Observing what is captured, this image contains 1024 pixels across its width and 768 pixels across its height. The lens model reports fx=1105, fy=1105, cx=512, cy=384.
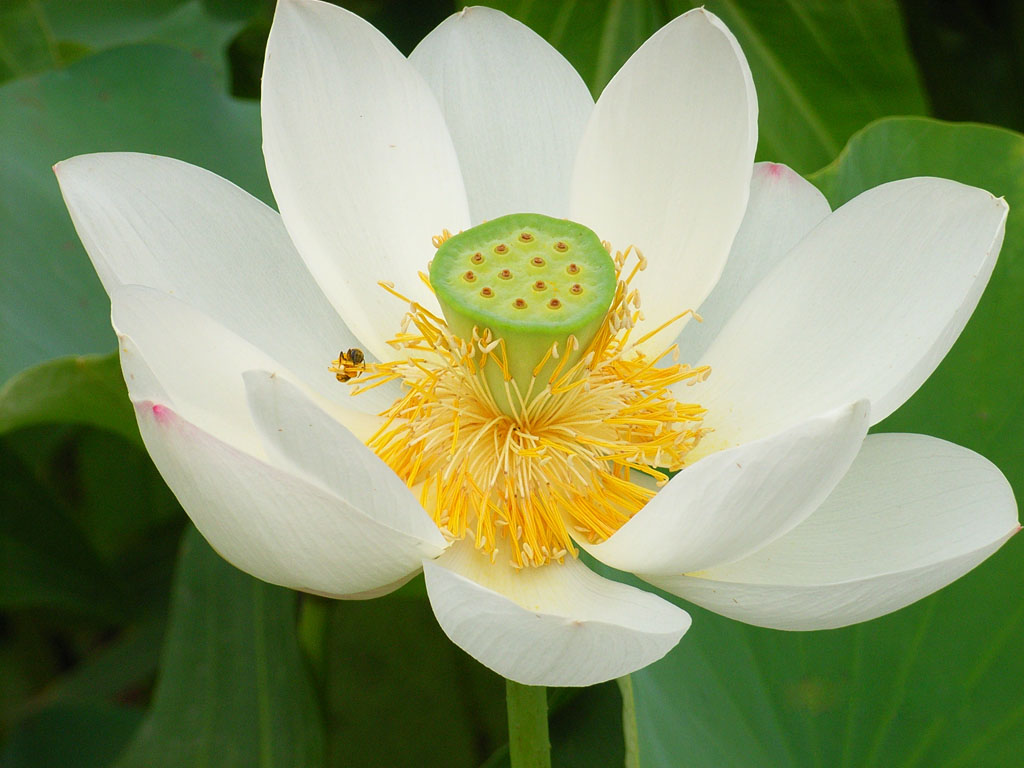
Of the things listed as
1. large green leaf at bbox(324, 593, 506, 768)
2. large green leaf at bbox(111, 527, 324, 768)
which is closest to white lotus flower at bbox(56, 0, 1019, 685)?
large green leaf at bbox(111, 527, 324, 768)

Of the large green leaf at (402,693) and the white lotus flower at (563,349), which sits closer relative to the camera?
the white lotus flower at (563,349)

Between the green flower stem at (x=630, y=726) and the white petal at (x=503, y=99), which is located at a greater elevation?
the white petal at (x=503, y=99)

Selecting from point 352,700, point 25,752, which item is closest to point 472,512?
point 352,700

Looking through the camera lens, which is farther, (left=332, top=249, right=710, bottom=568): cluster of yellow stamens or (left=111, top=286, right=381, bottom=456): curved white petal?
(left=332, top=249, right=710, bottom=568): cluster of yellow stamens

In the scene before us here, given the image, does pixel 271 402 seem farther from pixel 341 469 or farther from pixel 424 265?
pixel 424 265

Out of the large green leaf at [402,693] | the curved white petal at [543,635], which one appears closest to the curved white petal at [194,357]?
the curved white petal at [543,635]

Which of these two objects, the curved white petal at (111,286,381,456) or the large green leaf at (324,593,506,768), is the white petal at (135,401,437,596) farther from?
the large green leaf at (324,593,506,768)

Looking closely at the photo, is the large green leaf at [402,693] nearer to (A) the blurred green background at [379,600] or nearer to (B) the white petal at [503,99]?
(A) the blurred green background at [379,600]
